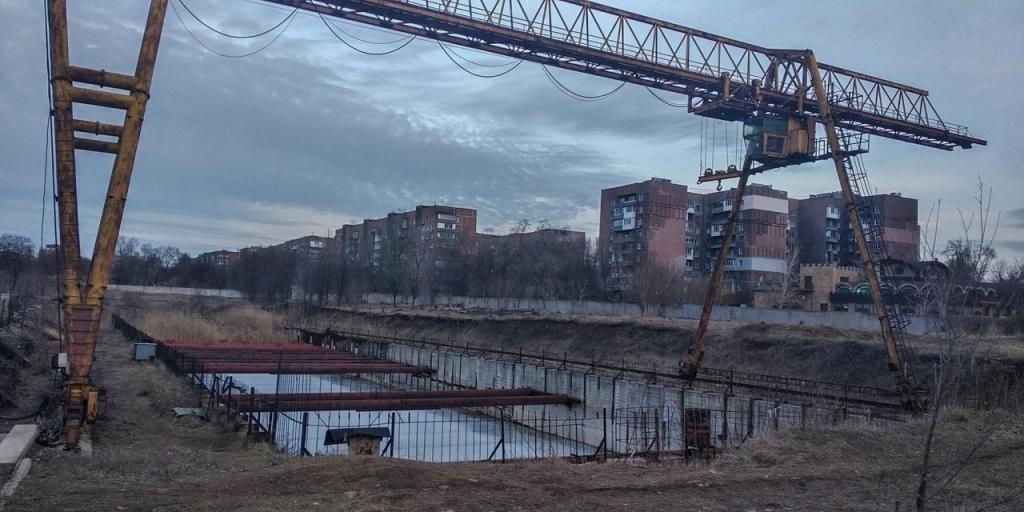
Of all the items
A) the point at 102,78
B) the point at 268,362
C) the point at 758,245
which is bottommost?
the point at 268,362

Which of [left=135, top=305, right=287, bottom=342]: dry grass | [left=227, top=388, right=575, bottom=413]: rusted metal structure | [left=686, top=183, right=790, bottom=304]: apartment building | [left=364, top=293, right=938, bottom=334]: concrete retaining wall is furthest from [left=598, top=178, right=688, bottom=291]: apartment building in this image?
[left=227, top=388, right=575, bottom=413]: rusted metal structure

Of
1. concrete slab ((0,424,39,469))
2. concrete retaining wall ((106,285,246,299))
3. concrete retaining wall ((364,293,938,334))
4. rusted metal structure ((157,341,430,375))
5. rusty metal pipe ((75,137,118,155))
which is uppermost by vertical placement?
rusty metal pipe ((75,137,118,155))

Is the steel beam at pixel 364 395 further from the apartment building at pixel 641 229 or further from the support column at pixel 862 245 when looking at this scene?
the apartment building at pixel 641 229

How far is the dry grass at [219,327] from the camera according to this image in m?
40.8

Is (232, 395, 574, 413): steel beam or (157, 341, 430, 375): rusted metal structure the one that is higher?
(157, 341, 430, 375): rusted metal structure

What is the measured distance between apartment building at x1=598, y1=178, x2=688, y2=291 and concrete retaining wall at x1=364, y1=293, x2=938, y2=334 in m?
8.17

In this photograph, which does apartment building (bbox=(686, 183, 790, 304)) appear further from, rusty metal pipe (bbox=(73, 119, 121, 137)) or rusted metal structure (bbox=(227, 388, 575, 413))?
rusty metal pipe (bbox=(73, 119, 121, 137))

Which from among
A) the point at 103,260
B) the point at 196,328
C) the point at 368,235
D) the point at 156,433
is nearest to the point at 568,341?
the point at 196,328

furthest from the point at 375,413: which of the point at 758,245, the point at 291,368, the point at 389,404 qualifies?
the point at 758,245

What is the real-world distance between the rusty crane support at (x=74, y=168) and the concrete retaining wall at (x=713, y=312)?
11.6 meters

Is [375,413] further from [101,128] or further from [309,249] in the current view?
[309,249]

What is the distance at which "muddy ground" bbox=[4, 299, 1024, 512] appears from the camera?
704 cm

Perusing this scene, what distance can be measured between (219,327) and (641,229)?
34892mm

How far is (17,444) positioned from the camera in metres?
9.17
